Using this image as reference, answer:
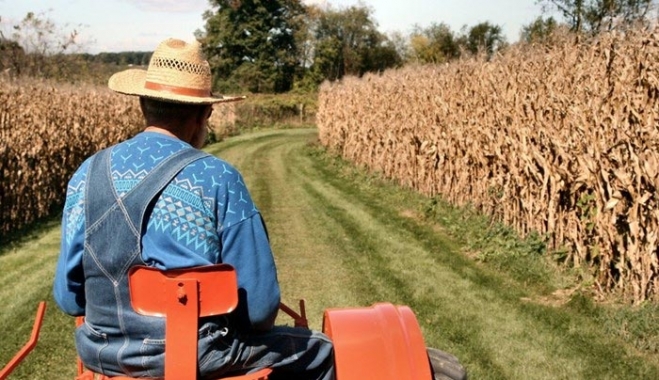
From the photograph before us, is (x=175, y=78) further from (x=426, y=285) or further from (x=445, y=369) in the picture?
(x=426, y=285)

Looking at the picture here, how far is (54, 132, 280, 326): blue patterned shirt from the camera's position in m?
2.49

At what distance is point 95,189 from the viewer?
258cm

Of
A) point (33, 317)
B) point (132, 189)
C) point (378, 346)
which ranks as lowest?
point (33, 317)

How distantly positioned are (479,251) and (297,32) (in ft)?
191

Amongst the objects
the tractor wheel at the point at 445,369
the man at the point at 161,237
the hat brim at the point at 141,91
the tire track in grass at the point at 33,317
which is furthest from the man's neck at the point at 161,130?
the tire track in grass at the point at 33,317

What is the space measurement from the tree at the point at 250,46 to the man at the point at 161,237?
5778 centimetres

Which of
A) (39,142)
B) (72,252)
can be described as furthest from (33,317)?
(39,142)

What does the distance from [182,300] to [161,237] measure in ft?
0.76

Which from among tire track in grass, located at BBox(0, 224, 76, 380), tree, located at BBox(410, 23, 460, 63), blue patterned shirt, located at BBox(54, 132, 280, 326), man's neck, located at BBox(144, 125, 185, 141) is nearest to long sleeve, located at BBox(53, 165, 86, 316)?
blue patterned shirt, located at BBox(54, 132, 280, 326)

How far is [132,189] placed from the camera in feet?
8.22

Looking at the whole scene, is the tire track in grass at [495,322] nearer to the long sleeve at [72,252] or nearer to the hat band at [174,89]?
the long sleeve at [72,252]

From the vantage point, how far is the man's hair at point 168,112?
9.00 ft

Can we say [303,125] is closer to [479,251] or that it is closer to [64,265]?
[479,251]

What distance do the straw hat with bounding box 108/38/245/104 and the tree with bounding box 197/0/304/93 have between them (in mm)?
57499
